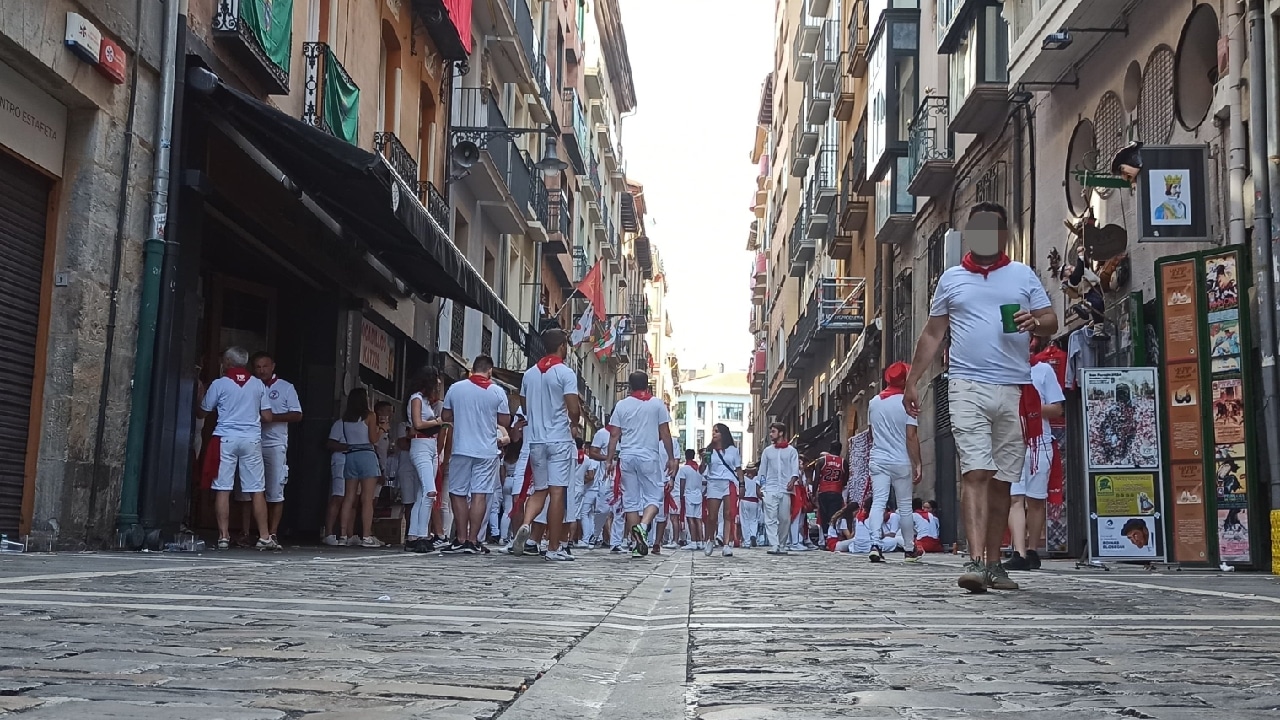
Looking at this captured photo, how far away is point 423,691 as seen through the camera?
10.4 ft

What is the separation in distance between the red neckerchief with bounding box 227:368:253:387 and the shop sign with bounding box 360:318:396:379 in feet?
19.4

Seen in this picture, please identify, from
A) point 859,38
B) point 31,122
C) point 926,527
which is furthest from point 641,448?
point 859,38

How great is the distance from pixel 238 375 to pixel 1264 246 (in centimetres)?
858

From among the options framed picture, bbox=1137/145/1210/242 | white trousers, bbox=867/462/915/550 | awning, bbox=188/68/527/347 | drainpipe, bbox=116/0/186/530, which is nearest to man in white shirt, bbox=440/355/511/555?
awning, bbox=188/68/527/347

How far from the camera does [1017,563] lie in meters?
11.0

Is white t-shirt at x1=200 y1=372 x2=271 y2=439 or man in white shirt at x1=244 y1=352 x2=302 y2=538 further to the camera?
man in white shirt at x1=244 y1=352 x2=302 y2=538

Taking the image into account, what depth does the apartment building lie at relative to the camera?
12.8 meters

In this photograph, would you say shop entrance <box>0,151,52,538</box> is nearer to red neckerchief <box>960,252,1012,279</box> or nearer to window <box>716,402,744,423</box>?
red neckerchief <box>960,252,1012,279</box>

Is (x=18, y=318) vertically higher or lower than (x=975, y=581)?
higher

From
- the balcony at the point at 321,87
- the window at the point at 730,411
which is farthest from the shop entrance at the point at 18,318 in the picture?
the window at the point at 730,411

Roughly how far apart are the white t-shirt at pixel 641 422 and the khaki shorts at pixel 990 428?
6.78m

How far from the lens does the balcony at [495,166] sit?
23.8 m

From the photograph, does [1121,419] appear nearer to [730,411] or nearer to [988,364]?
[988,364]

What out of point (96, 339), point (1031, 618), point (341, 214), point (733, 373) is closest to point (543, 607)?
point (1031, 618)
